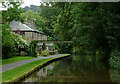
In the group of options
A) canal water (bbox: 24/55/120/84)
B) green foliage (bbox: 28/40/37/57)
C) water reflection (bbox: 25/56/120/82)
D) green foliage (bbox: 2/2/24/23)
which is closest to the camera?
canal water (bbox: 24/55/120/84)

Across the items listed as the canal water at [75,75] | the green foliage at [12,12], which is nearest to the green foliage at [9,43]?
the green foliage at [12,12]

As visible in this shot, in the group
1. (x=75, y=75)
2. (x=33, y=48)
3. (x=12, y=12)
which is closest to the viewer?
(x=75, y=75)

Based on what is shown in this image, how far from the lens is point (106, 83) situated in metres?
12.1

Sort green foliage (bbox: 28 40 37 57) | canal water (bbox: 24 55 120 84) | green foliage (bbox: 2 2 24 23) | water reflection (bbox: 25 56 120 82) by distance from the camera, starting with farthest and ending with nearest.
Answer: green foliage (bbox: 28 40 37 57) → green foliage (bbox: 2 2 24 23) → water reflection (bbox: 25 56 120 82) → canal water (bbox: 24 55 120 84)

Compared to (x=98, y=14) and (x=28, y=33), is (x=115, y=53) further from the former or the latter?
(x=28, y=33)

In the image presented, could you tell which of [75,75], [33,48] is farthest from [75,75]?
[33,48]

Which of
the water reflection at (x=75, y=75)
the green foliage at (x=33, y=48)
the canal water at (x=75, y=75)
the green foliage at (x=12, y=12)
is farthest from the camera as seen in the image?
the green foliage at (x=33, y=48)

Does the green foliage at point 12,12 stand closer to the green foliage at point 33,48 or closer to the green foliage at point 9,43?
the green foliage at point 9,43

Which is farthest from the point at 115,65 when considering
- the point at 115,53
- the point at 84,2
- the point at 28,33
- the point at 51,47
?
the point at 51,47

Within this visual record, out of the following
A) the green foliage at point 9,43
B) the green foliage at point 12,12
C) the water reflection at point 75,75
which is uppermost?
the green foliage at point 12,12

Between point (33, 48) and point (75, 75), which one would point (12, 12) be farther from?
point (33, 48)

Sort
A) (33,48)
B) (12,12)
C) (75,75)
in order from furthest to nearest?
(33,48), (12,12), (75,75)

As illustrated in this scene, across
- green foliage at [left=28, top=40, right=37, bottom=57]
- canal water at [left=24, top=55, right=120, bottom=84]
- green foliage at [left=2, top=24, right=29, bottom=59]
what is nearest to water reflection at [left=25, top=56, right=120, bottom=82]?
canal water at [left=24, top=55, right=120, bottom=84]

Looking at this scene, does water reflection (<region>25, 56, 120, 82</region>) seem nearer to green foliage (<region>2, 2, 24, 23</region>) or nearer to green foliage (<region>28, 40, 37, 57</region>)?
green foliage (<region>2, 2, 24, 23</region>)
